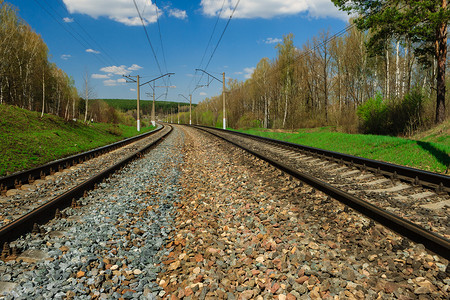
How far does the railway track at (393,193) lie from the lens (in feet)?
11.3

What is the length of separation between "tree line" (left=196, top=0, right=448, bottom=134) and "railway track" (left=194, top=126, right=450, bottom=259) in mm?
10019

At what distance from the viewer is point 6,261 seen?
3.16 metres

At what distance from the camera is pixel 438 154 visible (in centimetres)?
909

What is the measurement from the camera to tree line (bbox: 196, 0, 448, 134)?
48.2ft

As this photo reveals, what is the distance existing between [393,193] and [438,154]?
541cm

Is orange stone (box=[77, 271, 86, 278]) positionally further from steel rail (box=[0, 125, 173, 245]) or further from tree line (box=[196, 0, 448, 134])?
tree line (box=[196, 0, 448, 134])

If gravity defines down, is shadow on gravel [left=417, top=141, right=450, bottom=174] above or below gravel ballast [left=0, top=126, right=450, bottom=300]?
above

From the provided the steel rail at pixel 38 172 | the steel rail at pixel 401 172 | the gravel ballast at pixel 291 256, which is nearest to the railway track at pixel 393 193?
the steel rail at pixel 401 172

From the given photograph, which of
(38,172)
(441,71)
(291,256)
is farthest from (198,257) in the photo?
(441,71)

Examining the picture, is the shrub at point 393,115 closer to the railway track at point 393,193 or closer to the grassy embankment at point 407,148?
the grassy embankment at point 407,148

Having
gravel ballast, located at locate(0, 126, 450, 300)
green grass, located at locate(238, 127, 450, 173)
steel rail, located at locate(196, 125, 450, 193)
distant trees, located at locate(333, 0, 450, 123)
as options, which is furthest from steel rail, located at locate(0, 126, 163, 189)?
distant trees, located at locate(333, 0, 450, 123)

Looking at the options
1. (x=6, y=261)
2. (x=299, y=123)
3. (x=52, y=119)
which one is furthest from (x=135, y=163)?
(x=299, y=123)

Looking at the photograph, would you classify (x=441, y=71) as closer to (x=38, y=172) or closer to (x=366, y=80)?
(x=38, y=172)

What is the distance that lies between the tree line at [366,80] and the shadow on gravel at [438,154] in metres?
5.77
